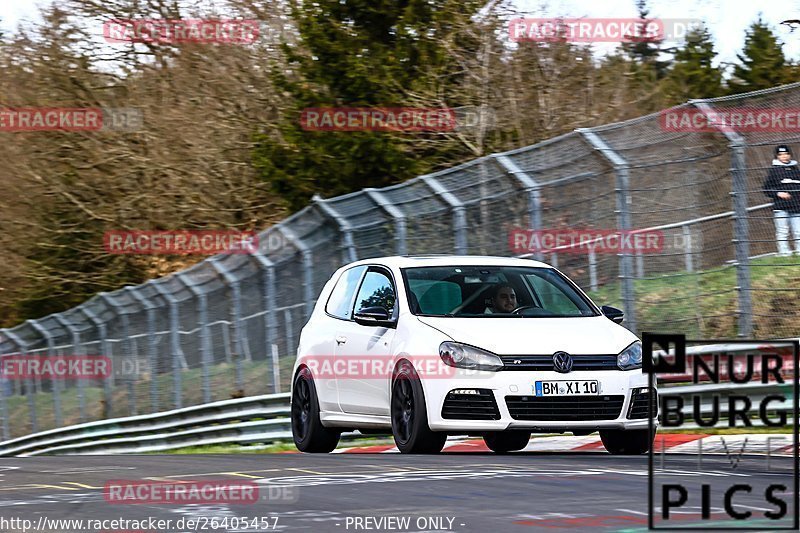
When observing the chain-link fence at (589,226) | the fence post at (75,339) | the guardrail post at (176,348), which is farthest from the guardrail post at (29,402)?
the chain-link fence at (589,226)

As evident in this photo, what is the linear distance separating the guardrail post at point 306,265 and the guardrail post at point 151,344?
7345mm

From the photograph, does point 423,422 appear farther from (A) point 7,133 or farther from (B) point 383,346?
(A) point 7,133

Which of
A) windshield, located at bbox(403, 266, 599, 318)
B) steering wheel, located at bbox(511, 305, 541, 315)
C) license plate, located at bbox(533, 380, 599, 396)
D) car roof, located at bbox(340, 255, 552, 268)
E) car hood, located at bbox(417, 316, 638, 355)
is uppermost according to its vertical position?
car roof, located at bbox(340, 255, 552, 268)

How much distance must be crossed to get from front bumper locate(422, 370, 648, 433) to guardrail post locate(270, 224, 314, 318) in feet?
25.4

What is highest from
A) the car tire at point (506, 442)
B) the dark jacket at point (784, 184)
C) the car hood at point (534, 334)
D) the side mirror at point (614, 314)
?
the dark jacket at point (784, 184)

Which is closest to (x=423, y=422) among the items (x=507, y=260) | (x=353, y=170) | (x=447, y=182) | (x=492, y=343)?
(x=492, y=343)

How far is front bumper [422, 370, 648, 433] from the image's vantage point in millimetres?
10469

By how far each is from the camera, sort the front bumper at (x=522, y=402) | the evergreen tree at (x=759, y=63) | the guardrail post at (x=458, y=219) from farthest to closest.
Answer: the evergreen tree at (x=759, y=63) → the guardrail post at (x=458, y=219) → the front bumper at (x=522, y=402)

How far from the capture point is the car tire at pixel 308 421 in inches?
507

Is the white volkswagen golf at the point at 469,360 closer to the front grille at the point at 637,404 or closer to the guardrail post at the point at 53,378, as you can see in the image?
the front grille at the point at 637,404

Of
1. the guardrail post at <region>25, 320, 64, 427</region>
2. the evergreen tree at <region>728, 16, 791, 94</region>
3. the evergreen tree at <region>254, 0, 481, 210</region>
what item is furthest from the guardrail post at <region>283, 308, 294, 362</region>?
the evergreen tree at <region>728, 16, 791, 94</region>

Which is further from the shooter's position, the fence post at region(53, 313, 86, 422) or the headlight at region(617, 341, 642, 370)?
the fence post at region(53, 313, 86, 422)

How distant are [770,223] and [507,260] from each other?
7.59 ft

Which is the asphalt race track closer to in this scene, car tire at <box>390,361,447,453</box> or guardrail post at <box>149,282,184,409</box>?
car tire at <box>390,361,447,453</box>
